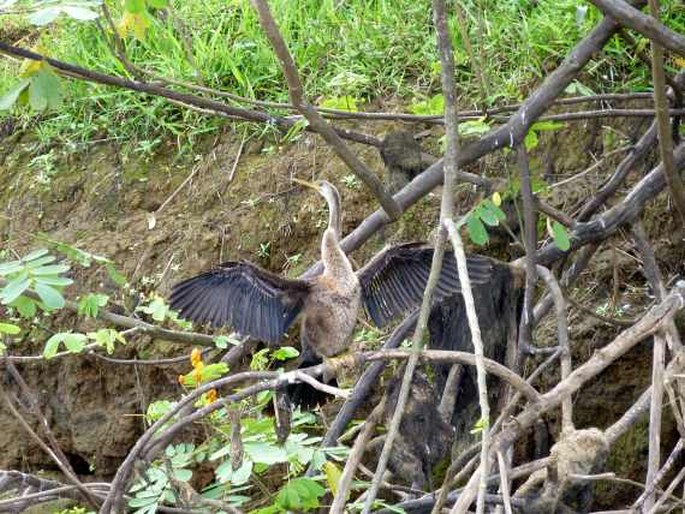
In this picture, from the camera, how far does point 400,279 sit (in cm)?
368

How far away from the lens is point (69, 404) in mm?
4980

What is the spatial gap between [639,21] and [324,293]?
1.24 m

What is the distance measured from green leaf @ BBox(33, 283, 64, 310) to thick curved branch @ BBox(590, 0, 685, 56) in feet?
4.64

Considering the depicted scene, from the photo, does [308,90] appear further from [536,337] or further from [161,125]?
[536,337]

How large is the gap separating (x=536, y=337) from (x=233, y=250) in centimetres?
120

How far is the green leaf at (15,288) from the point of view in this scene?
262cm

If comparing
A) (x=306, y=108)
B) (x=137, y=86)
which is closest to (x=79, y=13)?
(x=306, y=108)

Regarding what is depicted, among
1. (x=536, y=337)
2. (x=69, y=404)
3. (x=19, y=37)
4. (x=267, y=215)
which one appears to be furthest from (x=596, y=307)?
(x=19, y=37)

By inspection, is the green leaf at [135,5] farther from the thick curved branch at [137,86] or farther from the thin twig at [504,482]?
the thin twig at [504,482]

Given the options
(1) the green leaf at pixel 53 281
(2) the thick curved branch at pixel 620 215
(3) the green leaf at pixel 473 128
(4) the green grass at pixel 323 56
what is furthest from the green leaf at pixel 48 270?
(4) the green grass at pixel 323 56

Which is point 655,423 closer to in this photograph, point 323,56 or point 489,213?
point 489,213

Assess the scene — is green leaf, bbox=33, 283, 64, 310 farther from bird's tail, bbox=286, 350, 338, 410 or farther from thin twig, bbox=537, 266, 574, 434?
thin twig, bbox=537, 266, 574, 434

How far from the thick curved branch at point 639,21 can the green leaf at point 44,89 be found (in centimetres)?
126

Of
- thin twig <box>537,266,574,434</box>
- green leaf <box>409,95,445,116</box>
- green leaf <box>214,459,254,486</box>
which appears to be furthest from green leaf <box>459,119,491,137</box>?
green leaf <box>214,459,254,486</box>
